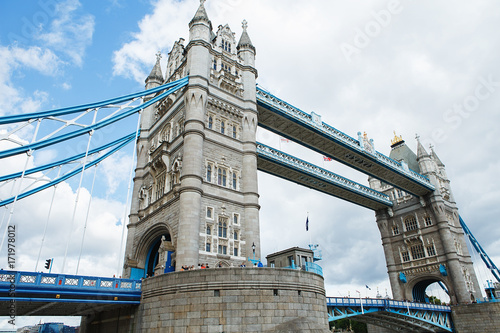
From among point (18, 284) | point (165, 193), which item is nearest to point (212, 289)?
point (18, 284)

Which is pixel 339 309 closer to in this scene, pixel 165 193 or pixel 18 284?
pixel 165 193

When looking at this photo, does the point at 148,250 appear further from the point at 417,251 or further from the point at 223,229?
the point at 417,251

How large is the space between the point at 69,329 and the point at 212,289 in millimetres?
41223

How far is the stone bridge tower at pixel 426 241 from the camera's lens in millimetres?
47000

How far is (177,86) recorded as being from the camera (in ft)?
93.1

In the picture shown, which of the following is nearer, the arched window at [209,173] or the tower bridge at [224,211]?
the tower bridge at [224,211]

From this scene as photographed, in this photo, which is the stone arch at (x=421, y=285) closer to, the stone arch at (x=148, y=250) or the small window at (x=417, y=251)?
the small window at (x=417, y=251)

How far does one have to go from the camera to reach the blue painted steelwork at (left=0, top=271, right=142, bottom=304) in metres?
16.3

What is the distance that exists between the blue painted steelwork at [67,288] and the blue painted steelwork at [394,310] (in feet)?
61.1

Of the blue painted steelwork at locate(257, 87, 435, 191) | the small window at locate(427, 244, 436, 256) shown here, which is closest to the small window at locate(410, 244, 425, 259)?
the small window at locate(427, 244, 436, 256)

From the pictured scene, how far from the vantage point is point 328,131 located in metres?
39.7

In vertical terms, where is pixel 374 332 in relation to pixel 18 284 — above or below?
below

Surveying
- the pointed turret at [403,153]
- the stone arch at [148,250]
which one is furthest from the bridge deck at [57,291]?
the pointed turret at [403,153]

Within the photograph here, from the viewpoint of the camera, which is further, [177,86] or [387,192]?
[387,192]
